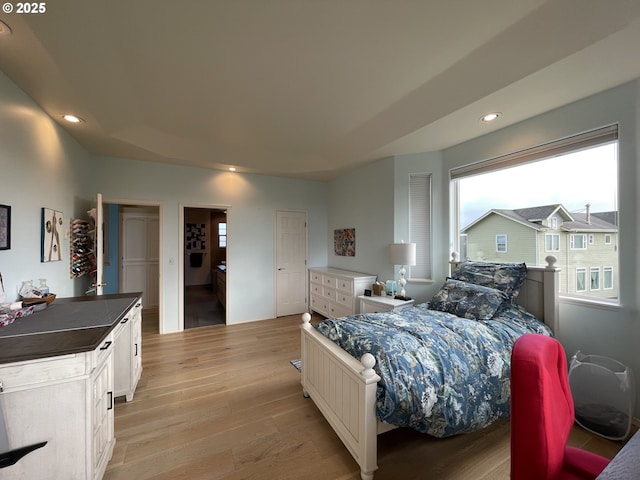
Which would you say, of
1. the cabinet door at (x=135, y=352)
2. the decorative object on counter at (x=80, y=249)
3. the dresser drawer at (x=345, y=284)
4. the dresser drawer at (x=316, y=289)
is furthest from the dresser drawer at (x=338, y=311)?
the decorative object on counter at (x=80, y=249)

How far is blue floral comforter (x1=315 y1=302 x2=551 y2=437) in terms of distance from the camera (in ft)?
5.08

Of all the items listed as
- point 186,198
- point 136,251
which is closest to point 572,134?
point 186,198

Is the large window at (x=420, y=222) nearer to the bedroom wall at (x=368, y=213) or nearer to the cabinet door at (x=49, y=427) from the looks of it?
the bedroom wall at (x=368, y=213)

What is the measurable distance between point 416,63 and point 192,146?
3066 mm

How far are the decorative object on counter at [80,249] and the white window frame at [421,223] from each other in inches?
161

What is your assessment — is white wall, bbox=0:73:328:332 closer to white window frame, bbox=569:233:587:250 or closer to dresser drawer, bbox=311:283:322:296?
dresser drawer, bbox=311:283:322:296

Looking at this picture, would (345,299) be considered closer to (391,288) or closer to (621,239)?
(391,288)

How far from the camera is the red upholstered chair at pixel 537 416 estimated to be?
76cm

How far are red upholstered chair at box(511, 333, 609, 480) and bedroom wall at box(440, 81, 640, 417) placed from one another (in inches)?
71.0

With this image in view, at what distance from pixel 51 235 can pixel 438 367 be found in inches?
135

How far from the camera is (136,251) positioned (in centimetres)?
522

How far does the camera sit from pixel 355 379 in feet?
5.36

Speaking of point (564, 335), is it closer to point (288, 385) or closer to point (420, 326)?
point (420, 326)

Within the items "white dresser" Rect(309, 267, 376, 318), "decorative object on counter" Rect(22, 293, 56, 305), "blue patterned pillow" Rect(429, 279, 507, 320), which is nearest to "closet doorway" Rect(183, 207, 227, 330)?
"white dresser" Rect(309, 267, 376, 318)
